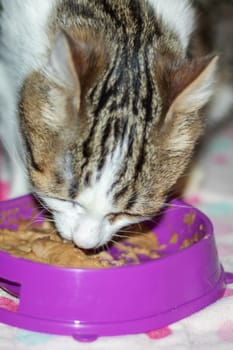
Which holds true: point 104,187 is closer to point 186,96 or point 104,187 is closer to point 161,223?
point 186,96

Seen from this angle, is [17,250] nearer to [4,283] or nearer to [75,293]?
[4,283]

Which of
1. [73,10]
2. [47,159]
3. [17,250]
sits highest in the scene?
[73,10]

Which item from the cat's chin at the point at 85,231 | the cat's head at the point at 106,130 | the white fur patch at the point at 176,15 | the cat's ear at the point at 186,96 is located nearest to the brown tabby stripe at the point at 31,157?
the cat's head at the point at 106,130

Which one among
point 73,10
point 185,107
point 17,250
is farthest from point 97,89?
point 17,250

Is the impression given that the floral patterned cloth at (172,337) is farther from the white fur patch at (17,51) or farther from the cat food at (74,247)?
the white fur patch at (17,51)

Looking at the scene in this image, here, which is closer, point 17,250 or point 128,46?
point 128,46

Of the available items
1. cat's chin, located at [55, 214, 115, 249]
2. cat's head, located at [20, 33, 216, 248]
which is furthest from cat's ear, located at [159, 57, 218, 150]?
cat's chin, located at [55, 214, 115, 249]
